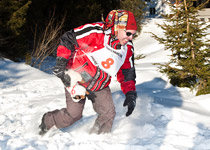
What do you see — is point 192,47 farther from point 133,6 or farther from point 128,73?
point 133,6

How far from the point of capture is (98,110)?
9.61ft

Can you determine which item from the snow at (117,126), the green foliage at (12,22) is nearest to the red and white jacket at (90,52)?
the snow at (117,126)

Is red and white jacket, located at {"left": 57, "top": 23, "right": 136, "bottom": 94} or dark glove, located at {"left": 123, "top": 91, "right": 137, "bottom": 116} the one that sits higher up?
red and white jacket, located at {"left": 57, "top": 23, "right": 136, "bottom": 94}

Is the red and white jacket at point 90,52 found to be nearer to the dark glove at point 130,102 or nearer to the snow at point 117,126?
the dark glove at point 130,102

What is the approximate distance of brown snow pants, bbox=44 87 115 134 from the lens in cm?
287

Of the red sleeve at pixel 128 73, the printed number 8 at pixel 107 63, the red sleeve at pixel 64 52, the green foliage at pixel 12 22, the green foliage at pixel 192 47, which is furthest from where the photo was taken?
the green foliage at pixel 12 22

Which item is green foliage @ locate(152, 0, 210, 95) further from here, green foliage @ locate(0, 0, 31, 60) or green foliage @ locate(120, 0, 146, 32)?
green foliage @ locate(120, 0, 146, 32)

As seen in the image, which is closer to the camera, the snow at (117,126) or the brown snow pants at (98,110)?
the snow at (117,126)

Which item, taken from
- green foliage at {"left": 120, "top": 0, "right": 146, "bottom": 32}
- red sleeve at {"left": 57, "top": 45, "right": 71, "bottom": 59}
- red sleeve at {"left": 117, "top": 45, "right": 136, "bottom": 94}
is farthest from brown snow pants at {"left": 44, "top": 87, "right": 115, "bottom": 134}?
green foliage at {"left": 120, "top": 0, "right": 146, "bottom": 32}

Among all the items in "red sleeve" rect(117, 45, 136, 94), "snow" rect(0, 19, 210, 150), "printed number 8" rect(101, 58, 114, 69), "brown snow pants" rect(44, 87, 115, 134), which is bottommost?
"snow" rect(0, 19, 210, 150)

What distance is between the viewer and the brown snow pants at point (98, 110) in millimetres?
2869

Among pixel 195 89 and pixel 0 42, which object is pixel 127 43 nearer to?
pixel 195 89

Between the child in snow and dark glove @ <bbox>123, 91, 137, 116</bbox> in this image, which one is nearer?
the child in snow

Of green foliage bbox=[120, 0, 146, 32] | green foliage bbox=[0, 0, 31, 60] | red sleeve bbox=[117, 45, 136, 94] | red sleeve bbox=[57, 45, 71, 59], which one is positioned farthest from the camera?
green foliage bbox=[120, 0, 146, 32]
